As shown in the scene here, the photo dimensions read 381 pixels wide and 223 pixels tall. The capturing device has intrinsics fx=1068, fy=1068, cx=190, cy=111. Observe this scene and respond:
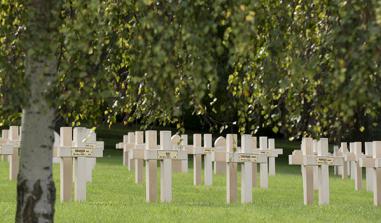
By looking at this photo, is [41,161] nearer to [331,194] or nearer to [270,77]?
[270,77]

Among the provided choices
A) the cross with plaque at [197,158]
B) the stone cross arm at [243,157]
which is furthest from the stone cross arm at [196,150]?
the stone cross arm at [243,157]

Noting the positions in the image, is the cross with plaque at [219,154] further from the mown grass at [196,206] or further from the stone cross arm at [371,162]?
the stone cross arm at [371,162]

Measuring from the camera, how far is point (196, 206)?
46.9ft

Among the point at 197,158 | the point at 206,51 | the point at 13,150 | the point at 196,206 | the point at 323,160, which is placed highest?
the point at 206,51

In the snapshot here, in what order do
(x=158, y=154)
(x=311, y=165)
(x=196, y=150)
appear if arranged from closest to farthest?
(x=158, y=154) → (x=311, y=165) → (x=196, y=150)

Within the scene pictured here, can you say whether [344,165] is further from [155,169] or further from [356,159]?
[155,169]

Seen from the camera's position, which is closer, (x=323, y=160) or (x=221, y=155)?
(x=221, y=155)

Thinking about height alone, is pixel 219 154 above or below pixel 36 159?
above

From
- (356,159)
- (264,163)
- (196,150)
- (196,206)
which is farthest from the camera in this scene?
(196,150)

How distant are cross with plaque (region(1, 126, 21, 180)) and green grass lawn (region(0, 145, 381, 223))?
0.86ft

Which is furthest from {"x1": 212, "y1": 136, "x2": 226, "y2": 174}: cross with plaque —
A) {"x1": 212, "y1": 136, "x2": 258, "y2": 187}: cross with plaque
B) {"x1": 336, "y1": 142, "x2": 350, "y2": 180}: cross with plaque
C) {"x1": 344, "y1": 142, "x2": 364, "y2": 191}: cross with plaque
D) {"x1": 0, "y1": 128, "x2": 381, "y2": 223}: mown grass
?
{"x1": 344, "y1": 142, "x2": 364, "y2": 191}: cross with plaque

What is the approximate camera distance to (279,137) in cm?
4647

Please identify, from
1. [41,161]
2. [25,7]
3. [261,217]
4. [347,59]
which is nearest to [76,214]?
[261,217]

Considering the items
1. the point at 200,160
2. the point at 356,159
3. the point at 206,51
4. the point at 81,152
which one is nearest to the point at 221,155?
the point at 81,152
